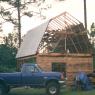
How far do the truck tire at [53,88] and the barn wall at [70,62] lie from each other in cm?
641

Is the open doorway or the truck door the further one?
the open doorway

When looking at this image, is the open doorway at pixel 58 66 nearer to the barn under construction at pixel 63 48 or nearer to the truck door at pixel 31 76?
the barn under construction at pixel 63 48

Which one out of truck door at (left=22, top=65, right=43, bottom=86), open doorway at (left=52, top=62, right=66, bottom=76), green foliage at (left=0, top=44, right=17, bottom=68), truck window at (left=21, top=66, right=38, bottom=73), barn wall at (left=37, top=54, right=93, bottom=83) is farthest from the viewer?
green foliage at (left=0, top=44, right=17, bottom=68)

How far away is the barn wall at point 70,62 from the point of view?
102 feet

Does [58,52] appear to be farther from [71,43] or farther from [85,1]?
[85,1]

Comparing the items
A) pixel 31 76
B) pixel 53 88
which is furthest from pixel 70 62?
pixel 31 76

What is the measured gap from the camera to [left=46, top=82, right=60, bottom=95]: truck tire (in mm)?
24547

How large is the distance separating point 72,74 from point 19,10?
17829mm

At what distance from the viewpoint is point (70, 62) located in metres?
32.0

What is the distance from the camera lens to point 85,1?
45.8m

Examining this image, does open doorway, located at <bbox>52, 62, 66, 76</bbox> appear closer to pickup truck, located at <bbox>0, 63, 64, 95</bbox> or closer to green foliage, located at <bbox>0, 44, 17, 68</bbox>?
pickup truck, located at <bbox>0, 63, 64, 95</bbox>

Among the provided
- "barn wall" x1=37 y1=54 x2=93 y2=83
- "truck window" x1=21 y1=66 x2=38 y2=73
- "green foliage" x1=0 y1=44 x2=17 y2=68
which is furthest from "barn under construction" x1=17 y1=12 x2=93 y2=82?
"green foliage" x1=0 y1=44 x2=17 y2=68

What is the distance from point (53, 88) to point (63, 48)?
898 centimetres

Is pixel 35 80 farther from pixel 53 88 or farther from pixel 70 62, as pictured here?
pixel 70 62
